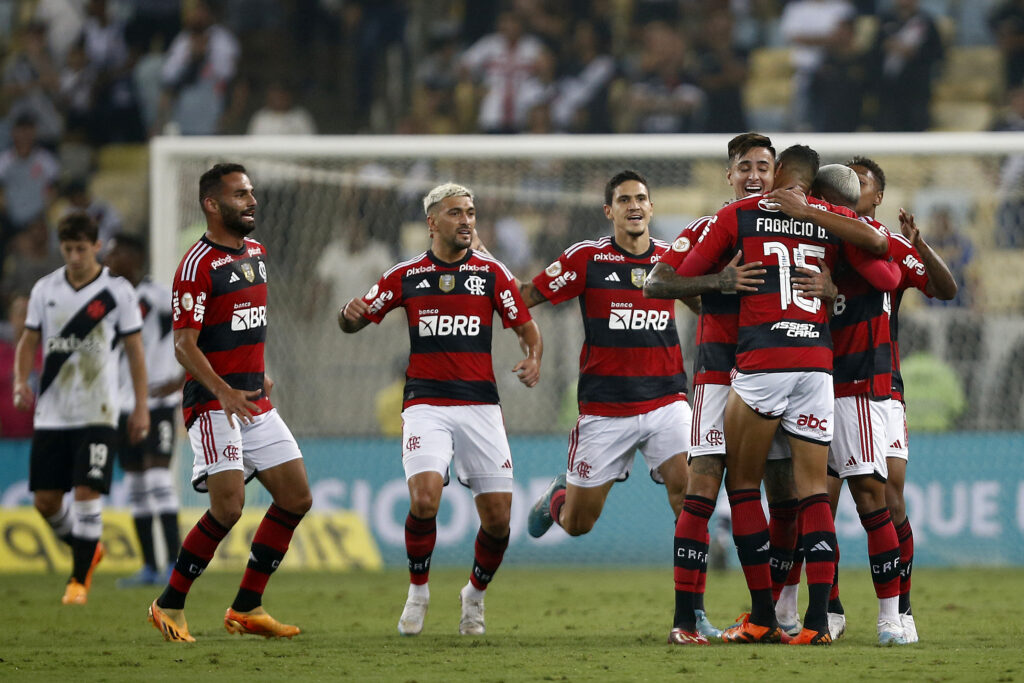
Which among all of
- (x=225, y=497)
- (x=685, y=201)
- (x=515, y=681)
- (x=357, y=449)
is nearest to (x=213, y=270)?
(x=225, y=497)

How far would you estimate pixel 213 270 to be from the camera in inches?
292

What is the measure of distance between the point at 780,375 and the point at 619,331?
1.69 metres

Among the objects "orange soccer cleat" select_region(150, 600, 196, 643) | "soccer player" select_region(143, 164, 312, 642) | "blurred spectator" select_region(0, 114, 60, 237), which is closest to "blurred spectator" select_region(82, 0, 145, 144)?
"blurred spectator" select_region(0, 114, 60, 237)

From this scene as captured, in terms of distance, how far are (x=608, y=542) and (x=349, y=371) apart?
302 cm

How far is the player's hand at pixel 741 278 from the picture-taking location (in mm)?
6770

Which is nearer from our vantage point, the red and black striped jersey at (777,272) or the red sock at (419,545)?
the red and black striped jersey at (777,272)

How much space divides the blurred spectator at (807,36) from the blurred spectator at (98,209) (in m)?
8.13

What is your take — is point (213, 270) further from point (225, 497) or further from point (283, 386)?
point (283, 386)

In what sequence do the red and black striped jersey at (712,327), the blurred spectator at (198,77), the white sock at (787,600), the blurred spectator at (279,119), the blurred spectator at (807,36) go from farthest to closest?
the blurred spectator at (198,77), the blurred spectator at (279,119), the blurred spectator at (807,36), the white sock at (787,600), the red and black striped jersey at (712,327)

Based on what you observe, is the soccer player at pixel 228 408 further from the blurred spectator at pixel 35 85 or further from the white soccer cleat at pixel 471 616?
the blurred spectator at pixel 35 85

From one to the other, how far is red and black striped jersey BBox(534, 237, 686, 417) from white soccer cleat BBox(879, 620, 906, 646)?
187 centimetres

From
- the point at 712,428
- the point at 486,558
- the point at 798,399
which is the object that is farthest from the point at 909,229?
the point at 486,558

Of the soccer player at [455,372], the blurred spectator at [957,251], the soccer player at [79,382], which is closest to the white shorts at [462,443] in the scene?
the soccer player at [455,372]

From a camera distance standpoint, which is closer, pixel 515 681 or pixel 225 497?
pixel 515 681
